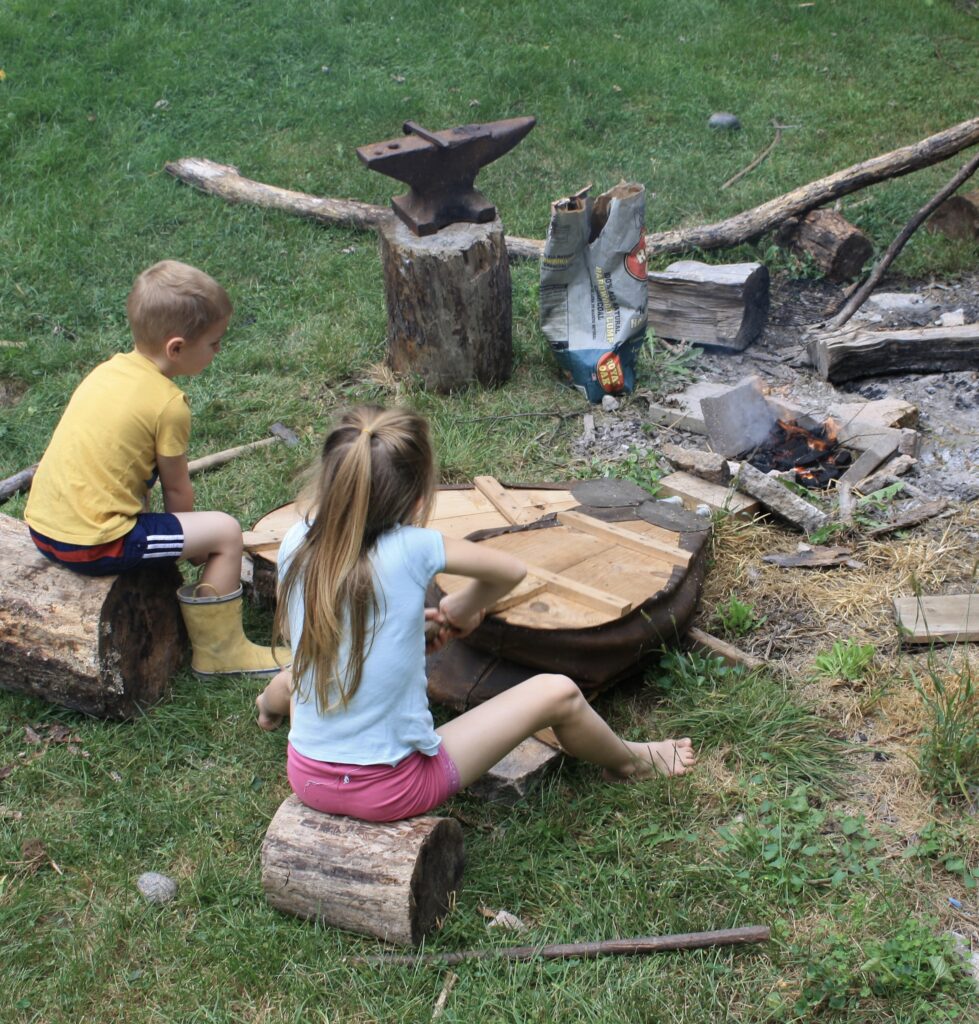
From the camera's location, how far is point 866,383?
523 cm

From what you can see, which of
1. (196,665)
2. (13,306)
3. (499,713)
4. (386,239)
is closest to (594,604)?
(499,713)

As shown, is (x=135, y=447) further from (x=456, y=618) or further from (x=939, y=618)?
(x=939, y=618)

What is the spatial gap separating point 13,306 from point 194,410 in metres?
1.68

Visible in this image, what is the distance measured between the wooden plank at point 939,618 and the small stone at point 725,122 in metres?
5.31

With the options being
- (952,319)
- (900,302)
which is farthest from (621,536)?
(900,302)

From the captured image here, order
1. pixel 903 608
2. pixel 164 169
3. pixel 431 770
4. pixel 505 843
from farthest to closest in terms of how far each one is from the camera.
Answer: pixel 164 169 < pixel 903 608 < pixel 505 843 < pixel 431 770

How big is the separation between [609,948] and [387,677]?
2.77ft

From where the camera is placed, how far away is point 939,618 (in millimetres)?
3496

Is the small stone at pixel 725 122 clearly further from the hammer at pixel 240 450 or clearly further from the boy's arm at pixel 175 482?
the boy's arm at pixel 175 482

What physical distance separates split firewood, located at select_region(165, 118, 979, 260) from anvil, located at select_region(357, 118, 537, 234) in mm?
1017

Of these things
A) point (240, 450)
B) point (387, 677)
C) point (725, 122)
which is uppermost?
point (387, 677)

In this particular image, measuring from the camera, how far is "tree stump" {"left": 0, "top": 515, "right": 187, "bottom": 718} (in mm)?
3271

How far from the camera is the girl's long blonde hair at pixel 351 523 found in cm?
240

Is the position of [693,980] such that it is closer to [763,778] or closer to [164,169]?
[763,778]
